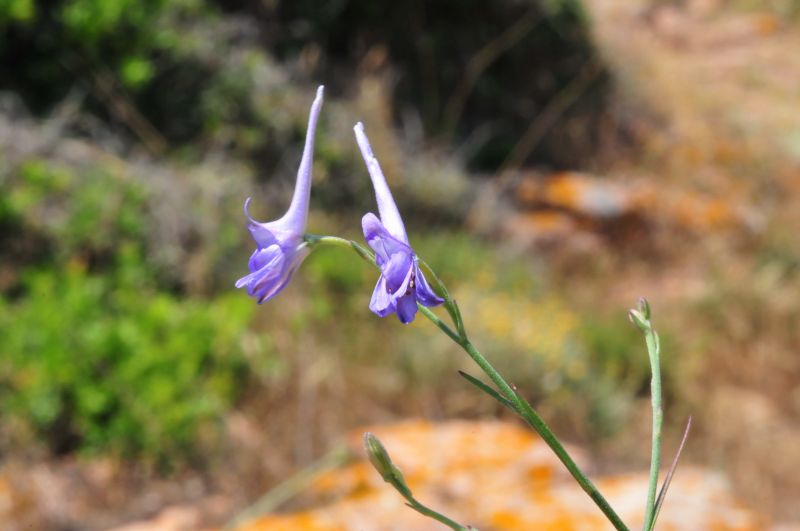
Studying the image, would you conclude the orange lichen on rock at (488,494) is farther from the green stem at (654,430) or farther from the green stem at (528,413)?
the green stem at (528,413)

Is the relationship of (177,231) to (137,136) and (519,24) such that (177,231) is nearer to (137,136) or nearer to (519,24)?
(137,136)

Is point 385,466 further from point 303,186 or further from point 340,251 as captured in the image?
point 340,251

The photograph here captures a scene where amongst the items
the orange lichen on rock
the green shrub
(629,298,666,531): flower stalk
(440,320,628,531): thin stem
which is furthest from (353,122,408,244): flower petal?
the green shrub

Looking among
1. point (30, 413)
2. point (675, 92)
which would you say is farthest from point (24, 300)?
point (675, 92)

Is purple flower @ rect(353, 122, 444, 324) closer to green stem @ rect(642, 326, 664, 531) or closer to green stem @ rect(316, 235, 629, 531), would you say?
green stem @ rect(316, 235, 629, 531)

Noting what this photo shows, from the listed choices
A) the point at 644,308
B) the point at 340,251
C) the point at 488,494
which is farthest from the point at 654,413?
the point at 340,251

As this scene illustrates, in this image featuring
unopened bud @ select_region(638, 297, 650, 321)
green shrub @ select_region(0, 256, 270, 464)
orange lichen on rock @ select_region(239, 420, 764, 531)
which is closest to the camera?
unopened bud @ select_region(638, 297, 650, 321)
